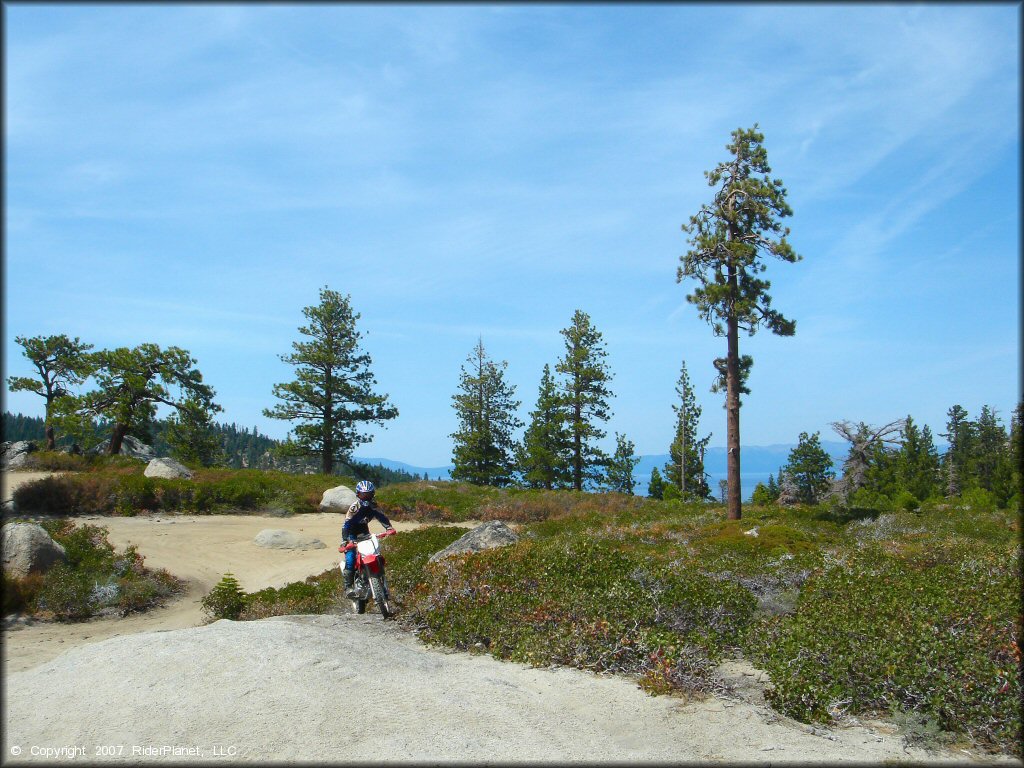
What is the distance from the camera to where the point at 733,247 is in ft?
69.5

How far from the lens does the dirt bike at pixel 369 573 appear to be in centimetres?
1062

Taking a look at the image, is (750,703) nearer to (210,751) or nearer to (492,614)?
(492,614)

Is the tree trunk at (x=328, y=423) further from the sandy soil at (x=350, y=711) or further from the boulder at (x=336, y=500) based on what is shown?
the sandy soil at (x=350, y=711)

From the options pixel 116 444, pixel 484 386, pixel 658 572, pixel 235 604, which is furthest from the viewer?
pixel 484 386

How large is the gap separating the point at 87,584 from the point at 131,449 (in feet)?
67.2

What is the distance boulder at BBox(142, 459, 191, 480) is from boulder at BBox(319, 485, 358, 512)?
475cm

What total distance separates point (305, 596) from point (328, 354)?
23.5 m

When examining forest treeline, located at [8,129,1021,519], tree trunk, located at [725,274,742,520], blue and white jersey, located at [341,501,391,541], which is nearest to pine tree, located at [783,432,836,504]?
forest treeline, located at [8,129,1021,519]

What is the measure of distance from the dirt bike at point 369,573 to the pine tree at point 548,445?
94.0 feet

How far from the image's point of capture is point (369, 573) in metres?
10.8

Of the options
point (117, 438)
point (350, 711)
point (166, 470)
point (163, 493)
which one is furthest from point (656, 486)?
point (350, 711)

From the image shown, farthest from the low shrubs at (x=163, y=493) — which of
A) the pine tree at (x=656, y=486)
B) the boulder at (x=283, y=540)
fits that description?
the pine tree at (x=656, y=486)

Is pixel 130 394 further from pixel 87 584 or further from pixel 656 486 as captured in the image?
pixel 656 486

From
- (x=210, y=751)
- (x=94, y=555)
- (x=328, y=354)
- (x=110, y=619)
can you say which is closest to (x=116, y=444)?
(x=328, y=354)
